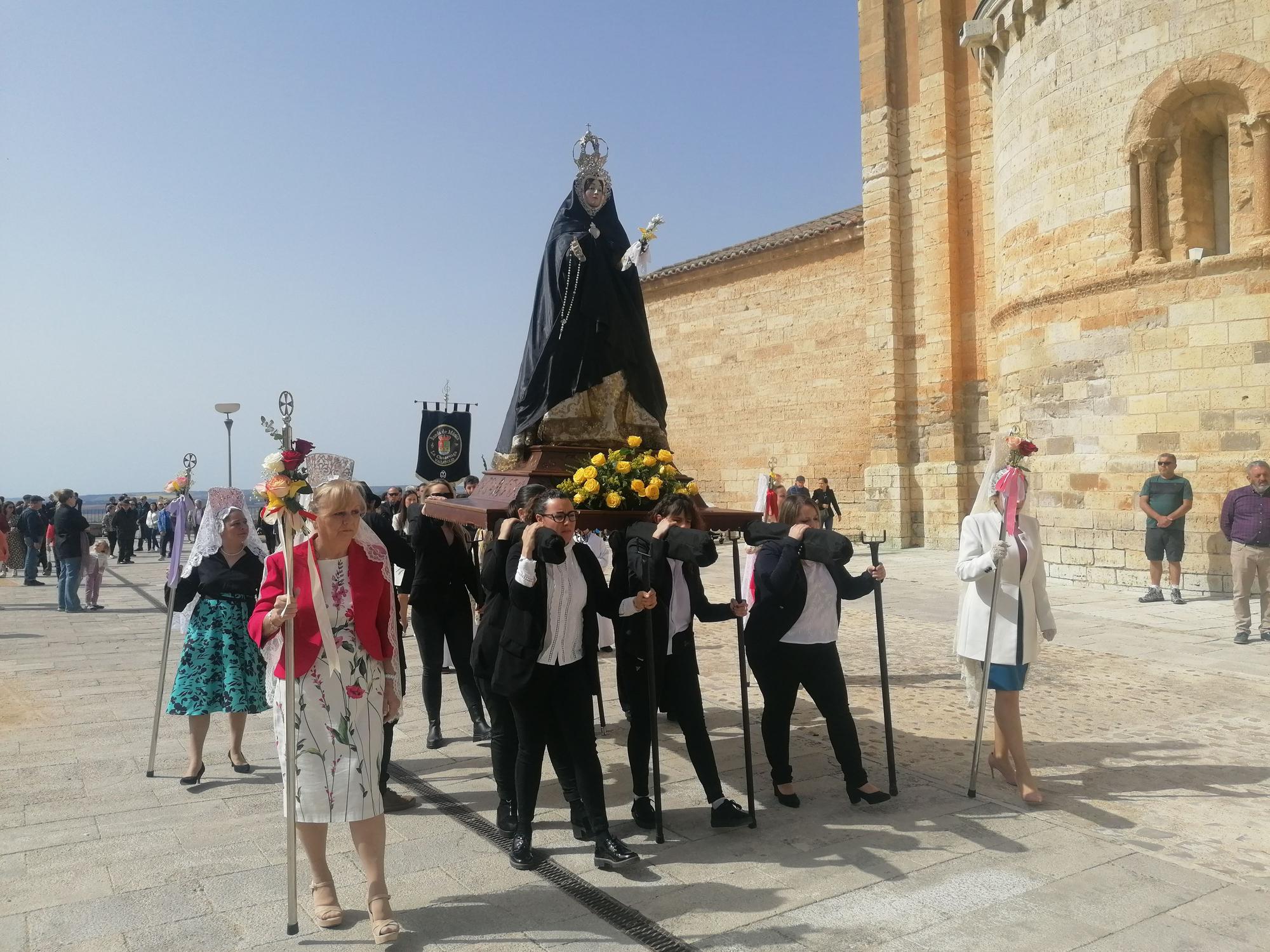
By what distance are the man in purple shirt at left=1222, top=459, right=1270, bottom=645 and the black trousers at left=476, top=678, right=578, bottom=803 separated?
7726 millimetres

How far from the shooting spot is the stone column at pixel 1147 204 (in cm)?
1293

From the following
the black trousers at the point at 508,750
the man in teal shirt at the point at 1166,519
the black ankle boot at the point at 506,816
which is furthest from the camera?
the man in teal shirt at the point at 1166,519

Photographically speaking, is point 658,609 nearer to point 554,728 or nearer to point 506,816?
point 554,728

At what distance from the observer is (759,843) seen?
14.7 feet

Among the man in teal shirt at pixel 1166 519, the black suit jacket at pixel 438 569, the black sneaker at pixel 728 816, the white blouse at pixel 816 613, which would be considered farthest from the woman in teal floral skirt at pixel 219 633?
the man in teal shirt at pixel 1166 519

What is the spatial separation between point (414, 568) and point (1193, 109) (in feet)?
41.1

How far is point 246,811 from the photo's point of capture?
5074 millimetres

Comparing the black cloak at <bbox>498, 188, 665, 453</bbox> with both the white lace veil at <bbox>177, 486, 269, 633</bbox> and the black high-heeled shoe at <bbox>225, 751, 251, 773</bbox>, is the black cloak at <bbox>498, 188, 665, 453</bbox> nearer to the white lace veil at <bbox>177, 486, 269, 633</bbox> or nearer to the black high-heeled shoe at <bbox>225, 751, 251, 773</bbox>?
the white lace veil at <bbox>177, 486, 269, 633</bbox>

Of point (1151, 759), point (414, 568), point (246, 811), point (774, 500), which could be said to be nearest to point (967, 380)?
point (774, 500)

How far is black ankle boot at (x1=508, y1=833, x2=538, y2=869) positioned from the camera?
13.9 ft

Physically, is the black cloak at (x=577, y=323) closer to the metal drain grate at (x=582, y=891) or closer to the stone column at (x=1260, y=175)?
the metal drain grate at (x=582, y=891)

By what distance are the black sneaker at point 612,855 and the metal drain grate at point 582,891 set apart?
13cm

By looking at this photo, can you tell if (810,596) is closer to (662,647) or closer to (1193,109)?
(662,647)

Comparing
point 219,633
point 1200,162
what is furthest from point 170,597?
point 1200,162
